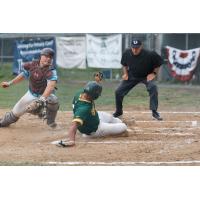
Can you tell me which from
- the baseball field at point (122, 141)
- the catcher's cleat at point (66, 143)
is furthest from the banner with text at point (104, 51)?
the catcher's cleat at point (66, 143)

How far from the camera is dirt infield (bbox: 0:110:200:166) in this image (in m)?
7.36

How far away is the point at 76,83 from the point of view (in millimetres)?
19469

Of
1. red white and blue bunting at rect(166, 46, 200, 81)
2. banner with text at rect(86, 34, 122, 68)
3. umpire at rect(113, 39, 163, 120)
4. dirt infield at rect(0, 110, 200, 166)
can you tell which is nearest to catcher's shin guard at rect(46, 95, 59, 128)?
dirt infield at rect(0, 110, 200, 166)

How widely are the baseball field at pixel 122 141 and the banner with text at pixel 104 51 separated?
19.3 ft

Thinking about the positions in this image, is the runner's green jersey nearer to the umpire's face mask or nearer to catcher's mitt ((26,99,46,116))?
catcher's mitt ((26,99,46,116))

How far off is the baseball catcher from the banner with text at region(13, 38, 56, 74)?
38.7 feet

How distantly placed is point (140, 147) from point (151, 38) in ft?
37.7

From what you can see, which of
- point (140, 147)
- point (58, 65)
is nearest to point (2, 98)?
point (58, 65)

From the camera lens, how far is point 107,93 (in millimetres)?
16703

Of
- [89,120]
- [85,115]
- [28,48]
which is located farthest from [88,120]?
[28,48]

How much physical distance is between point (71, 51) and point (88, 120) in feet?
40.5

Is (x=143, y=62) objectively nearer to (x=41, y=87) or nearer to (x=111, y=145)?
(x=41, y=87)

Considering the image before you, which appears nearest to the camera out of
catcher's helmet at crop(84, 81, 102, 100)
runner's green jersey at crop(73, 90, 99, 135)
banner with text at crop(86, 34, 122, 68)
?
runner's green jersey at crop(73, 90, 99, 135)

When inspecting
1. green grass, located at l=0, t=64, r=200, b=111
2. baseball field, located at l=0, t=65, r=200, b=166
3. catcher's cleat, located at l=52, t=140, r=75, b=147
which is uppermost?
catcher's cleat, located at l=52, t=140, r=75, b=147
